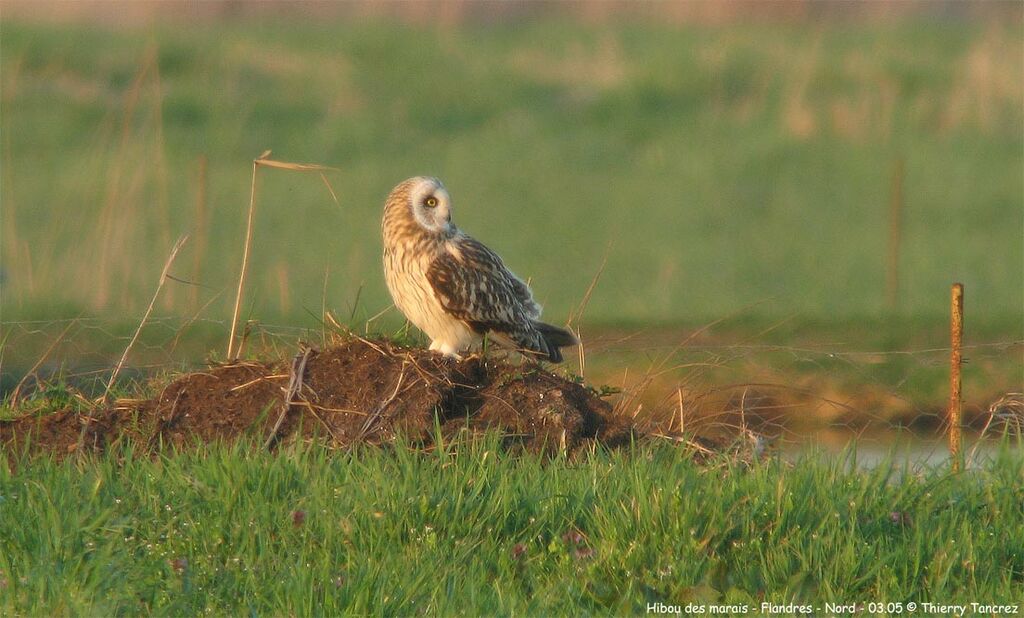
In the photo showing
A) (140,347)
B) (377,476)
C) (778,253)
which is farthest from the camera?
(778,253)

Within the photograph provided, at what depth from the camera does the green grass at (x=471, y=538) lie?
455 cm

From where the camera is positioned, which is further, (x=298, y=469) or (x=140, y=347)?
(x=140, y=347)

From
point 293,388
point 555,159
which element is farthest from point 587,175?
point 293,388

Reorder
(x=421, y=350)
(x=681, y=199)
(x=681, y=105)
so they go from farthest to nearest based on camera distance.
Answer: (x=681, y=105) < (x=681, y=199) < (x=421, y=350)

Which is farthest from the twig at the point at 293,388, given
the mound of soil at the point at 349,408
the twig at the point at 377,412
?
the twig at the point at 377,412

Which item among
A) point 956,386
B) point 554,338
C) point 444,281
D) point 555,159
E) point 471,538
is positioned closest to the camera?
point 471,538

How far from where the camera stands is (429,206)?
21.9 feet

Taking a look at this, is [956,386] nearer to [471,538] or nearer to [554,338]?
[554,338]

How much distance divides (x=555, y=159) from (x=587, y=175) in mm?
670

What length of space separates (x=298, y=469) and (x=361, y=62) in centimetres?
2028

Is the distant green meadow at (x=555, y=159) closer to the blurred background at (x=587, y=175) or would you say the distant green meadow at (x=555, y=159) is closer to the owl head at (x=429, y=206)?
the blurred background at (x=587, y=175)

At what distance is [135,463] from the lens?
5508mm

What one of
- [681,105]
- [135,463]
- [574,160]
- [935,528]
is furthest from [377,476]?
[681,105]

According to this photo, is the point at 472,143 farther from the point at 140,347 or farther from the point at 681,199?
the point at 140,347
